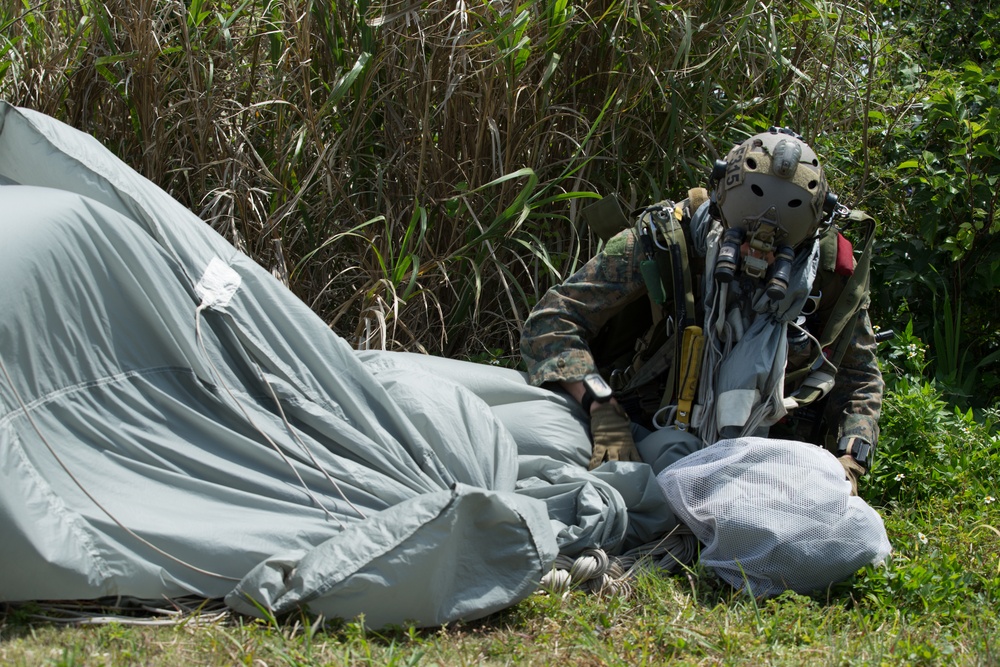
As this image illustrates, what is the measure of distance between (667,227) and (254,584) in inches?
55.8

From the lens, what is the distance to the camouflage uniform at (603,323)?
2.86m

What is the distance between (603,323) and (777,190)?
61cm

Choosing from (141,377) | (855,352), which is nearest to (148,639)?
(141,377)

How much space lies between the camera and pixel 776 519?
2365 millimetres

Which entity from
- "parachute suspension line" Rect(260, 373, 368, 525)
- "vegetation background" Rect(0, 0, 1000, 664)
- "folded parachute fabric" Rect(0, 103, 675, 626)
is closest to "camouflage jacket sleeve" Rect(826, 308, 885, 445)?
"vegetation background" Rect(0, 0, 1000, 664)

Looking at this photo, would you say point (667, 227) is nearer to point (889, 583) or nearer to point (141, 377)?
point (889, 583)

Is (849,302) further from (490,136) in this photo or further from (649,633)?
(490,136)

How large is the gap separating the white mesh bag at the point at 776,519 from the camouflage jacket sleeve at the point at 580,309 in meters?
0.51

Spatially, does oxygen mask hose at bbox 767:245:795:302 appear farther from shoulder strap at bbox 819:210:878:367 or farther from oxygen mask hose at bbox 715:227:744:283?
shoulder strap at bbox 819:210:878:367

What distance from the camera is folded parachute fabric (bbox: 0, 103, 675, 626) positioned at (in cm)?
205

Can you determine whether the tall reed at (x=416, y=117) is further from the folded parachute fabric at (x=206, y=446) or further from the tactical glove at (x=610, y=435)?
the folded parachute fabric at (x=206, y=446)

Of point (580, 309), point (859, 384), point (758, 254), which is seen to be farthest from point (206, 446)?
point (859, 384)

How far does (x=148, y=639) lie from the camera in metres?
1.98

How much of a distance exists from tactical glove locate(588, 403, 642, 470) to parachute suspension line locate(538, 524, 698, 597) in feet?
0.84
